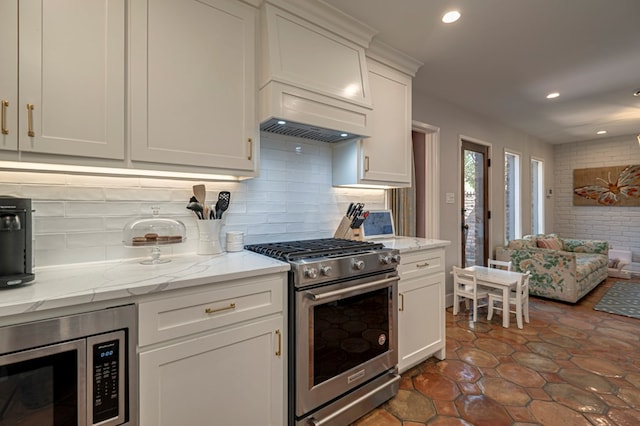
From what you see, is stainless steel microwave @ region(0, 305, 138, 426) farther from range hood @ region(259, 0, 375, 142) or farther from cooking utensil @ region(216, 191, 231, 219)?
range hood @ region(259, 0, 375, 142)

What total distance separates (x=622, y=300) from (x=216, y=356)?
203 inches

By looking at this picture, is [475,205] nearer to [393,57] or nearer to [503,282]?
[503,282]

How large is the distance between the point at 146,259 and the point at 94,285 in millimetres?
522

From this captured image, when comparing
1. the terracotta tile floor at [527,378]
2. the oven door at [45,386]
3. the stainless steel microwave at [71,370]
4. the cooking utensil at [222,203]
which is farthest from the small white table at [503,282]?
the oven door at [45,386]

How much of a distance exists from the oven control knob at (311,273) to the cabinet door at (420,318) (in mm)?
820

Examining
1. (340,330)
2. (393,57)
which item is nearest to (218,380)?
(340,330)

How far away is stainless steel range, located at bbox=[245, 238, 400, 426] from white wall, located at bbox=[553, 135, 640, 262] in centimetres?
628

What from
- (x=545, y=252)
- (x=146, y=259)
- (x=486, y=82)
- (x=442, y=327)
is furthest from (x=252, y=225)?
(x=545, y=252)

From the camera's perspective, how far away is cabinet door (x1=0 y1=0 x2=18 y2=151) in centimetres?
112

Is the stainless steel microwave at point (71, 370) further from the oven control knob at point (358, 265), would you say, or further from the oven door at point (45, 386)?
the oven control knob at point (358, 265)

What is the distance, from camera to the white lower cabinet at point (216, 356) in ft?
3.81

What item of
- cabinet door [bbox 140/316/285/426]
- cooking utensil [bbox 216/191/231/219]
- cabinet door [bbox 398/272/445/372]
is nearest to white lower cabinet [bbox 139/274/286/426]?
cabinet door [bbox 140/316/285/426]

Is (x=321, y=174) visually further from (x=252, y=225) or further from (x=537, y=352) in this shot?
(x=537, y=352)

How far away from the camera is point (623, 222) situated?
5.54 m
